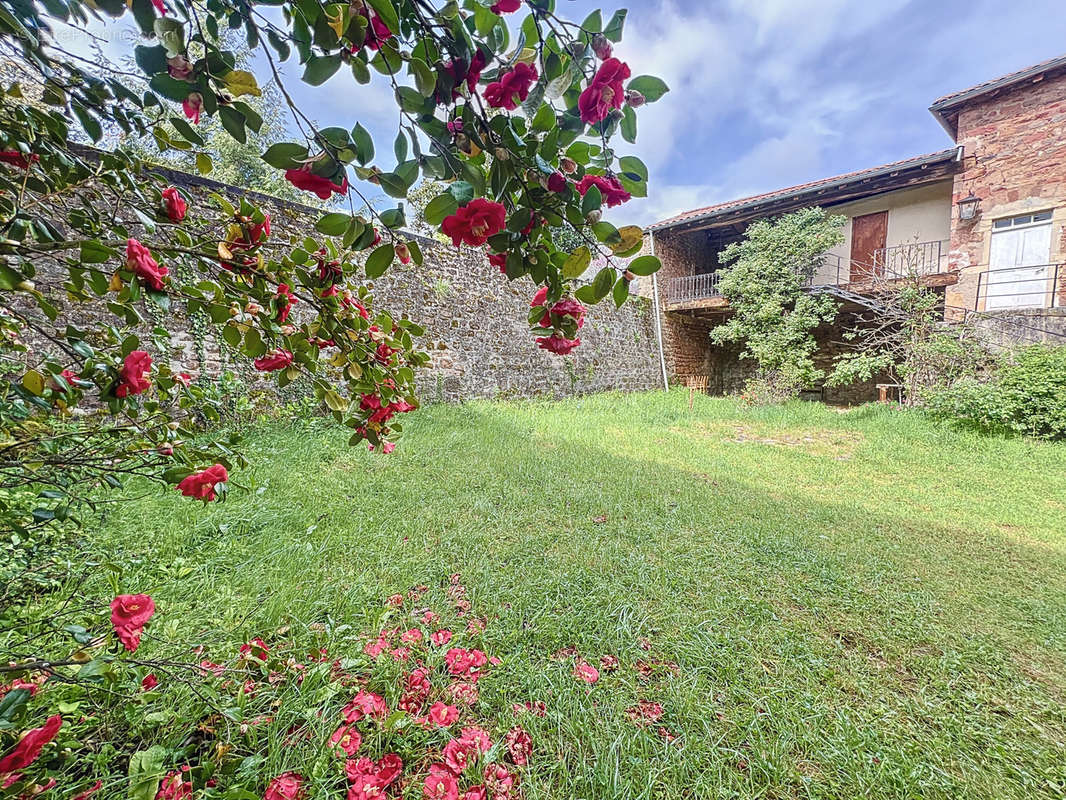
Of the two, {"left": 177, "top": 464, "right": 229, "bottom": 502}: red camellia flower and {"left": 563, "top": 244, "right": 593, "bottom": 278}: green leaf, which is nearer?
{"left": 563, "top": 244, "right": 593, "bottom": 278}: green leaf

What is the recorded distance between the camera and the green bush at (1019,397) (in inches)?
181

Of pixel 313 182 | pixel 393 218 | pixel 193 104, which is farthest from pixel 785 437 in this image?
pixel 193 104

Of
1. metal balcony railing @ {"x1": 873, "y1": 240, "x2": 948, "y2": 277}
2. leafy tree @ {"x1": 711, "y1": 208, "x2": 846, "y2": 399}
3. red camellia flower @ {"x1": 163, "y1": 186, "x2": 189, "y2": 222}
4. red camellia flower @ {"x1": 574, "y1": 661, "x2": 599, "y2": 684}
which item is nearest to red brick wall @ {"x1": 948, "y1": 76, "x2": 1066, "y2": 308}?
metal balcony railing @ {"x1": 873, "y1": 240, "x2": 948, "y2": 277}

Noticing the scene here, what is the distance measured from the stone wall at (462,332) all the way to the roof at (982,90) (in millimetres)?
5922

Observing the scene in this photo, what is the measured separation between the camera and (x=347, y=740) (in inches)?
39.1

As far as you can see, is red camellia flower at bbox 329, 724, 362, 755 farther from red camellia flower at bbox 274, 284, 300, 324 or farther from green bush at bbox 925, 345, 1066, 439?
green bush at bbox 925, 345, 1066, 439

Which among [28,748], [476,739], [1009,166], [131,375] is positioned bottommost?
[476,739]

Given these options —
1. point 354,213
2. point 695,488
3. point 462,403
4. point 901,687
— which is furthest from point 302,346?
point 462,403

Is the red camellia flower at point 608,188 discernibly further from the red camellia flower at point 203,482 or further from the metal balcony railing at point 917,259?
the metal balcony railing at point 917,259

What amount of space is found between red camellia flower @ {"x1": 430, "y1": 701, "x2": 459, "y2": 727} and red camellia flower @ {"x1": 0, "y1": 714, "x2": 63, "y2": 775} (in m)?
0.76

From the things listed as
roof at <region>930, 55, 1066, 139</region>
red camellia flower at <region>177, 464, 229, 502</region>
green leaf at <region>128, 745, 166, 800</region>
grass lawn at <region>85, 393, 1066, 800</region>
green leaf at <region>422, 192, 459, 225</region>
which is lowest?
grass lawn at <region>85, 393, 1066, 800</region>

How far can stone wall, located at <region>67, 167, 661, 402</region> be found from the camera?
12.6 feet

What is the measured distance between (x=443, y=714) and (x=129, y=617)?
30.0 inches

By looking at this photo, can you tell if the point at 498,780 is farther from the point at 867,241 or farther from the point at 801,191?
the point at 867,241
